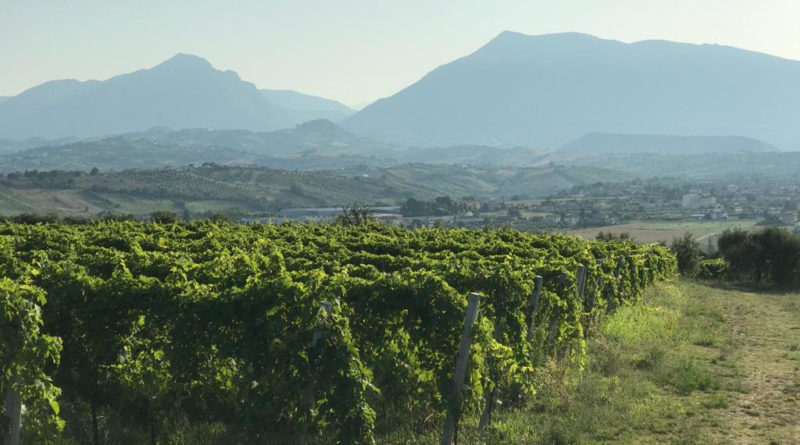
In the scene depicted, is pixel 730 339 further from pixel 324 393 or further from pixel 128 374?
pixel 128 374

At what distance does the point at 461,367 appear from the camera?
8734 mm

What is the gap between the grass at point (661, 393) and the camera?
408 inches

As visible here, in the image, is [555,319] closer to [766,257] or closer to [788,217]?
[766,257]

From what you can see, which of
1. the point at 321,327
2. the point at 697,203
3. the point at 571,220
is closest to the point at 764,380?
the point at 321,327

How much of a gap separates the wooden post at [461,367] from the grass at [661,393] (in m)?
1.05

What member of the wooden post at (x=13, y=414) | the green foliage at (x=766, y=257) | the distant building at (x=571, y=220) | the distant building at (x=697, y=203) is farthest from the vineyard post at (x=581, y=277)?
the distant building at (x=697, y=203)

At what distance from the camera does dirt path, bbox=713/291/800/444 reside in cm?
1087

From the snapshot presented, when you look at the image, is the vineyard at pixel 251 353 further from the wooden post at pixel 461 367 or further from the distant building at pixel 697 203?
the distant building at pixel 697 203

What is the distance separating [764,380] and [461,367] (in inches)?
359

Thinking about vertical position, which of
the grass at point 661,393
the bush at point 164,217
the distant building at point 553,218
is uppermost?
the grass at point 661,393

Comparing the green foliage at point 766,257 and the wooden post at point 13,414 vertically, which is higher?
the wooden post at point 13,414

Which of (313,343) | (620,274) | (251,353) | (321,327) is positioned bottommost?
(620,274)

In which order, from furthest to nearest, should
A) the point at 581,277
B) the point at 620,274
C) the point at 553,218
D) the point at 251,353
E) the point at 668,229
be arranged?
the point at 553,218, the point at 668,229, the point at 620,274, the point at 581,277, the point at 251,353

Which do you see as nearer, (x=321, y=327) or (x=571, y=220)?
(x=321, y=327)
